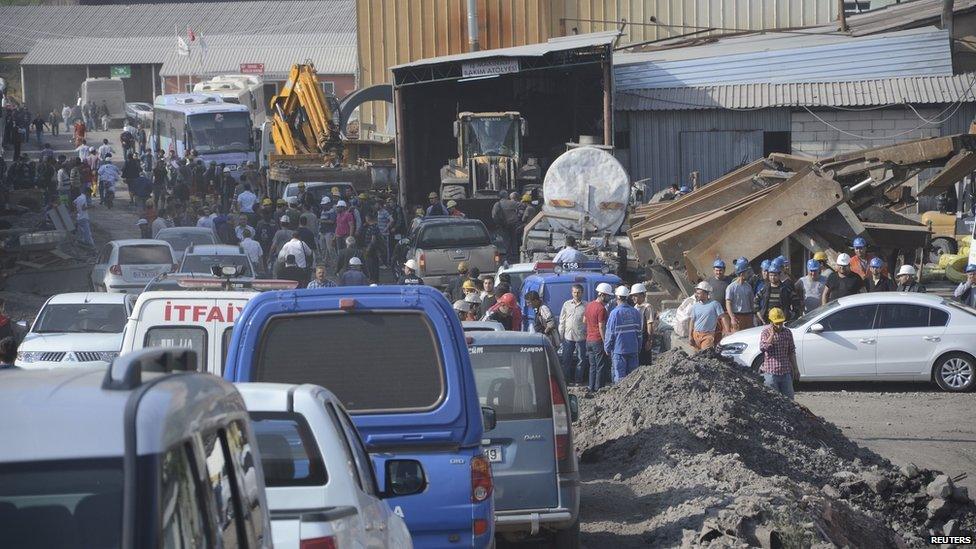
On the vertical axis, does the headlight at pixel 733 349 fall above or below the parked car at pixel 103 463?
below

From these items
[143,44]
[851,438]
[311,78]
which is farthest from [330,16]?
[851,438]

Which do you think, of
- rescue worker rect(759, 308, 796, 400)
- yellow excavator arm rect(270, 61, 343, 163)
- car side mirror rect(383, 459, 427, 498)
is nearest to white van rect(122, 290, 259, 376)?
car side mirror rect(383, 459, 427, 498)

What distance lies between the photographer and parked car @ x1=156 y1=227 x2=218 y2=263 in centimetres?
2706

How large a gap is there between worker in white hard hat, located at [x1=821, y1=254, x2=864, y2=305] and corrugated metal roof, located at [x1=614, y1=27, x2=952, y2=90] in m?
16.8

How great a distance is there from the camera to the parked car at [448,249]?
25.8 meters

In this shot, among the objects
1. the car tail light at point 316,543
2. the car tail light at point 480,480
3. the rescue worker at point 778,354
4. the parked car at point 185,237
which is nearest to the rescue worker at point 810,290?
the rescue worker at point 778,354

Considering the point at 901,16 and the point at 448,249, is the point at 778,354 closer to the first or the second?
the point at 448,249

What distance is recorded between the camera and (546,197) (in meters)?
26.2

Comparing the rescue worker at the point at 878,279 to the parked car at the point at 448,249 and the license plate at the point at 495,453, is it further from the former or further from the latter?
the license plate at the point at 495,453

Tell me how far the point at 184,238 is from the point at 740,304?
13.0 metres

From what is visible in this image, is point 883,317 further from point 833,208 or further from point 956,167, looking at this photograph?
point 956,167

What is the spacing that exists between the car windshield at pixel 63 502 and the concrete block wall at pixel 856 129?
3257cm

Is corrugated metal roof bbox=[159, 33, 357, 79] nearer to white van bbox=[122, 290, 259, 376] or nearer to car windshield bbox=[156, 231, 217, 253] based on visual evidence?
car windshield bbox=[156, 231, 217, 253]

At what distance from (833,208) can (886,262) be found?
6.46 feet
